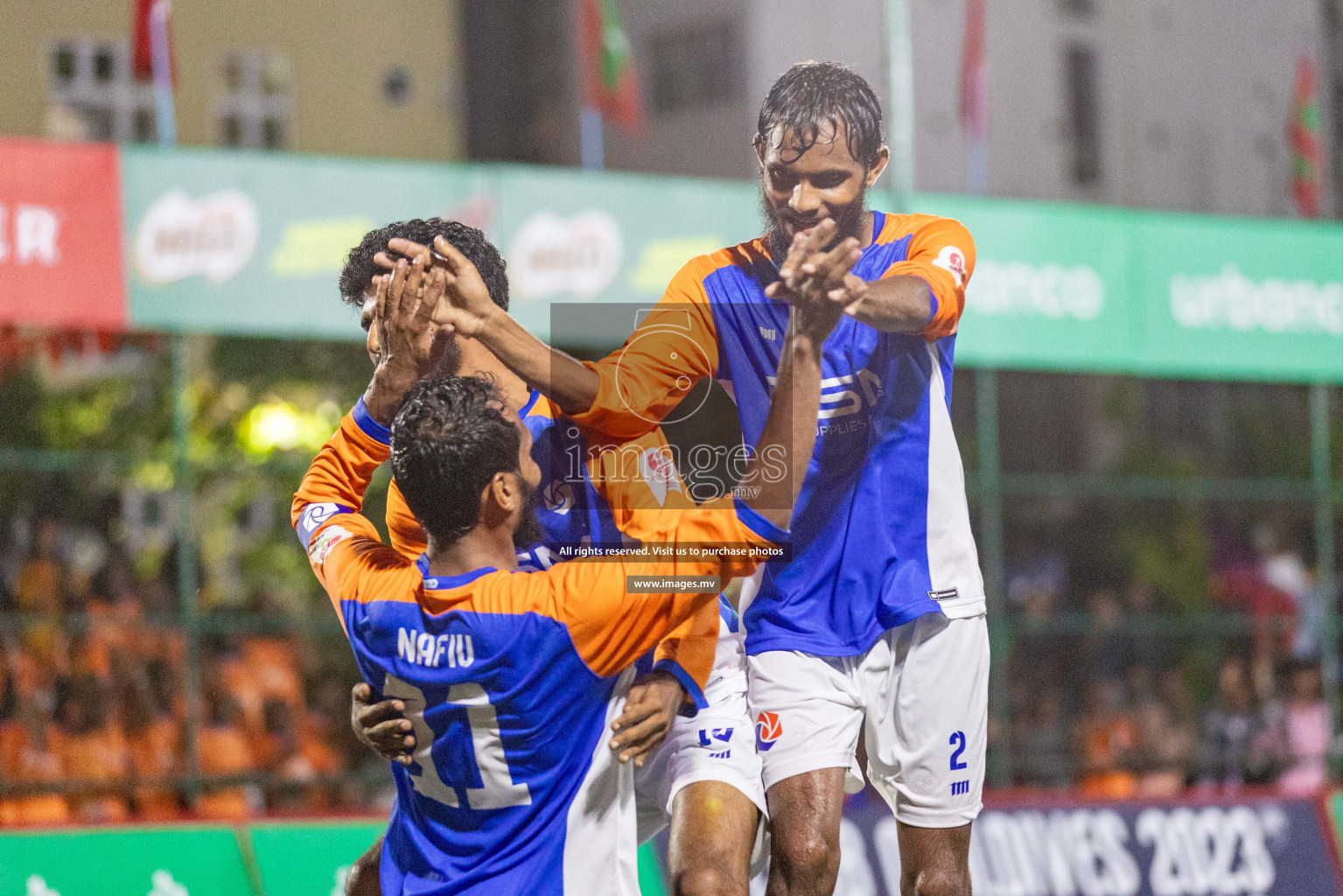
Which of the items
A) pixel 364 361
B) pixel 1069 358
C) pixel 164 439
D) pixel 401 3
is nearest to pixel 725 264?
pixel 1069 358

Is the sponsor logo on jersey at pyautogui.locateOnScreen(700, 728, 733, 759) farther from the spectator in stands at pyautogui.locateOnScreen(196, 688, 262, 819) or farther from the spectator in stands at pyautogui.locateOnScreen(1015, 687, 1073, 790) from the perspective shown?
the spectator in stands at pyautogui.locateOnScreen(1015, 687, 1073, 790)

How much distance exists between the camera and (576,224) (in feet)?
30.1

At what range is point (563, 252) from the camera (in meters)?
9.16

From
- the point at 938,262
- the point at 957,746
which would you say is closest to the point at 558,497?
the point at 938,262

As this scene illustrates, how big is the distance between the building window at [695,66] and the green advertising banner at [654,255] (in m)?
15.0

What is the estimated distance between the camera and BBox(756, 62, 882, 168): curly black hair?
3801mm

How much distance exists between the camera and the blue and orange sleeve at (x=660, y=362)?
374cm

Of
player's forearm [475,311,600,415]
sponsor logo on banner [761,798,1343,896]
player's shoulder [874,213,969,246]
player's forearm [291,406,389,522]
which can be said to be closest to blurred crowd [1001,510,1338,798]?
sponsor logo on banner [761,798,1343,896]

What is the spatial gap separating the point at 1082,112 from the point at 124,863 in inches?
949

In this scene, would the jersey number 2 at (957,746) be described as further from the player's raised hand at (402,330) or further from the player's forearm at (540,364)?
the player's raised hand at (402,330)

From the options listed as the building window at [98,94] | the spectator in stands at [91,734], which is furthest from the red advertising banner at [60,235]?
the building window at [98,94]

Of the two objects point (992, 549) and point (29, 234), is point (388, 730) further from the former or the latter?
point (992, 549)

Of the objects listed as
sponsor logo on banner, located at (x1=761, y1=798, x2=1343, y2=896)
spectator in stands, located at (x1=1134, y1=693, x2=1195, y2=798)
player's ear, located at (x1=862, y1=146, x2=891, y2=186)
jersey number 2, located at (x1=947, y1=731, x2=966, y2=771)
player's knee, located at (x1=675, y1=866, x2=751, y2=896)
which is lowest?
spectator in stands, located at (x1=1134, y1=693, x2=1195, y2=798)

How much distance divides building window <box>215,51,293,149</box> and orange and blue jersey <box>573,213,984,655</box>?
1799cm
